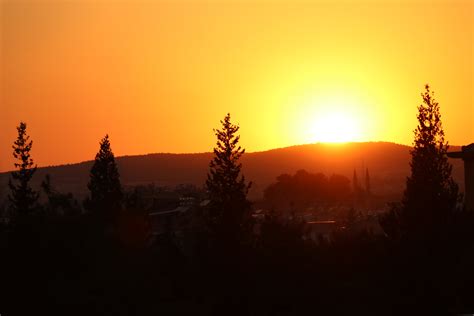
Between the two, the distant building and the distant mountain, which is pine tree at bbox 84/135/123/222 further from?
the distant mountain

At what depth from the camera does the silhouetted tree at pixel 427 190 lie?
111 ft

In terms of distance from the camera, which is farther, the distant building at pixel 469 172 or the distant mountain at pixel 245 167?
the distant mountain at pixel 245 167

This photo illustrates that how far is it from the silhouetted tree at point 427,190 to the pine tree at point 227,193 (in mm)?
6152

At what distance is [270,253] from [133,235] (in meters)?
7.28

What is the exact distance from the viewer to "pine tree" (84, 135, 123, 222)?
45.7 metres

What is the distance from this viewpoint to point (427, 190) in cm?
3394

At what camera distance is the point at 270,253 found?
34.9 metres

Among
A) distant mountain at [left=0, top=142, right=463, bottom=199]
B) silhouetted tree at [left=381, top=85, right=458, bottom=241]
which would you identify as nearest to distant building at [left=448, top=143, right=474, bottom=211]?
silhouetted tree at [left=381, top=85, right=458, bottom=241]

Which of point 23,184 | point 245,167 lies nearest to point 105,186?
point 23,184

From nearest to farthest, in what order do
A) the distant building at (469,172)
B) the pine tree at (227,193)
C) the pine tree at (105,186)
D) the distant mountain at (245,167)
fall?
the pine tree at (227,193), the distant building at (469,172), the pine tree at (105,186), the distant mountain at (245,167)

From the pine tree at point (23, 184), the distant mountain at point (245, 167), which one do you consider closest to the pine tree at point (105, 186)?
the pine tree at point (23, 184)

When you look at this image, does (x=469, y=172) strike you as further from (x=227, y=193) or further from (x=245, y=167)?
(x=245, y=167)

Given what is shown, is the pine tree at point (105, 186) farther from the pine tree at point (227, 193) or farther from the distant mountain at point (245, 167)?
the distant mountain at point (245, 167)

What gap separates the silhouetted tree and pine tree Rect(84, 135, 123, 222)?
50.0 feet
